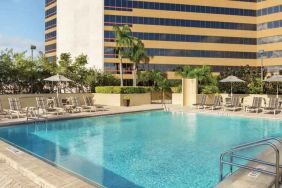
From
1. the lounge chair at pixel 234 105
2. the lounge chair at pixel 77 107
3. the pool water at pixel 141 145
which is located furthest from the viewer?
the lounge chair at pixel 234 105

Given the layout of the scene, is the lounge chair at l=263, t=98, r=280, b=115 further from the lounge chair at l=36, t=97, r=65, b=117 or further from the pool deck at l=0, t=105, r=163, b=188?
the pool deck at l=0, t=105, r=163, b=188

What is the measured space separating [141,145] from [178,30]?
148 feet

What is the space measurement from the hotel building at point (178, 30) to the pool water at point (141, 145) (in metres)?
33.9

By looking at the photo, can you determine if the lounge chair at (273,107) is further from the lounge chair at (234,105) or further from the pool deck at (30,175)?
the pool deck at (30,175)

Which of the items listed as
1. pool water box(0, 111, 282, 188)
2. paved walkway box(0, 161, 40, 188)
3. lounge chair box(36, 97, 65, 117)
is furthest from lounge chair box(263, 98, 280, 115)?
paved walkway box(0, 161, 40, 188)

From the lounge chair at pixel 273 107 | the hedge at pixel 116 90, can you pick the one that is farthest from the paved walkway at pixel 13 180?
the hedge at pixel 116 90

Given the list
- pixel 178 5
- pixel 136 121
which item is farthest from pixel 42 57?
pixel 178 5

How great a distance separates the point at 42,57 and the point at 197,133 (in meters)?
20.6

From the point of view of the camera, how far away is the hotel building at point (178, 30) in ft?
175

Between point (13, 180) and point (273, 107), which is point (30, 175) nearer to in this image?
point (13, 180)

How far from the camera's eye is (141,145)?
12969 mm

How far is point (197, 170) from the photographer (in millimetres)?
9469

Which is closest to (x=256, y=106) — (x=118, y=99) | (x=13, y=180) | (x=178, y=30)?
(x=118, y=99)

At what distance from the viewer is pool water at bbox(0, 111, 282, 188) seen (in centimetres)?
902
